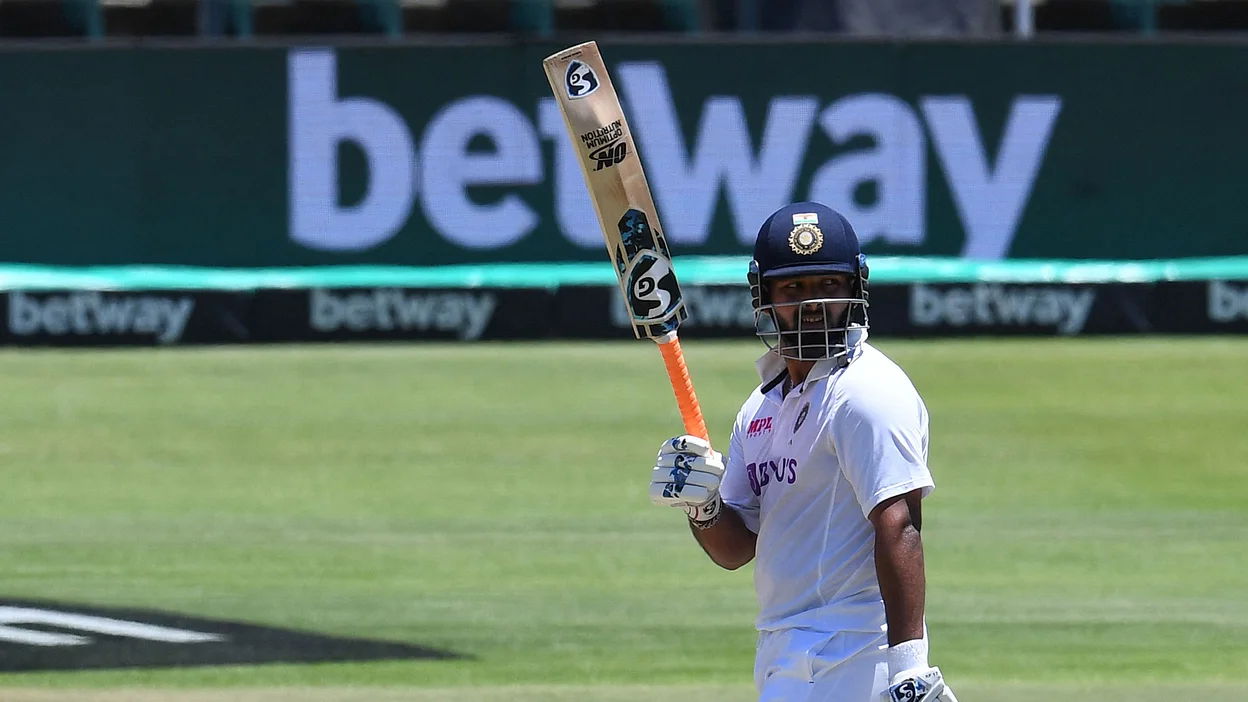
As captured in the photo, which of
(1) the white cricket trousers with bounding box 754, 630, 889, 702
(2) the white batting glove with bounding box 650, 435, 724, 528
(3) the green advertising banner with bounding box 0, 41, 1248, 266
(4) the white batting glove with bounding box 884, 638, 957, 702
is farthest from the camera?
(3) the green advertising banner with bounding box 0, 41, 1248, 266

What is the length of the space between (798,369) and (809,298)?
186mm

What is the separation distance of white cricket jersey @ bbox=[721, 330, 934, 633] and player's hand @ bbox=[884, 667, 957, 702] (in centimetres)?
21

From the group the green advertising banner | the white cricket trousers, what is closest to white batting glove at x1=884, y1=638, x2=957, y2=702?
the white cricket trousers

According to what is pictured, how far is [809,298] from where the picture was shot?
171 inches

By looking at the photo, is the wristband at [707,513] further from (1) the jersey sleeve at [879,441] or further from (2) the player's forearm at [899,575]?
(2) the player's forearm at [899,575]

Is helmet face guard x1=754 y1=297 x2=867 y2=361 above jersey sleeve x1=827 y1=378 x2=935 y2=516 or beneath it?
above

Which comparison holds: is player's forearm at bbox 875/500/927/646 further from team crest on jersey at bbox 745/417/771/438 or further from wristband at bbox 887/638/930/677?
team crest on jersey at bbox 745/417/771/438

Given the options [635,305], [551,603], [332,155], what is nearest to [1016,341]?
[332,155]

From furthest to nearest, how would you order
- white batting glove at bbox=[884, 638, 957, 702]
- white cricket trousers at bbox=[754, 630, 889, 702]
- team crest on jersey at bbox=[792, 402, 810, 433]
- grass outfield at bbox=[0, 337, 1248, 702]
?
grass outfield at bbox=[0, 337, 1248, 702], team crest on jersey at bbox=[792, 402, 810, 433], white cricket trousers at bbox=[754, 630, 889, 702], white batting glove at bbox=[884, 638, 957, 702]

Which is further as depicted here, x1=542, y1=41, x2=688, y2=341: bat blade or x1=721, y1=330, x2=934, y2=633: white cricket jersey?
x1=542, y1=41, x2=688, y2=341: bat blade

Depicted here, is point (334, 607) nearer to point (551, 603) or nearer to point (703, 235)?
point (551, 603)

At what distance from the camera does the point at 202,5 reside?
21.0 metres

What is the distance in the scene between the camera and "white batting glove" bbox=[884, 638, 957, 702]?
13.4ft

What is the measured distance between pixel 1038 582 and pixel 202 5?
1342 cm
